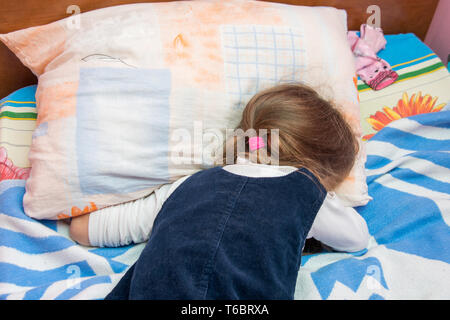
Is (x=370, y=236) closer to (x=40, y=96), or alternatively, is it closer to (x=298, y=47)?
(x=298, y=47)

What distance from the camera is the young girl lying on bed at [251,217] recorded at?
589 millimetres

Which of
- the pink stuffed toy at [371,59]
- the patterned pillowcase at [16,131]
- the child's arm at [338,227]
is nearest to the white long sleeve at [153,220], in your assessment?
the child's arm at [338,227]

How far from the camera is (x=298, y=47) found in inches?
33.4

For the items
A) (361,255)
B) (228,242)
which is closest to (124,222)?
(228,242)

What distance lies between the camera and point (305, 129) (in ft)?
2.45

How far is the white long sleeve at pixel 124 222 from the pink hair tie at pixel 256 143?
0.16 meters

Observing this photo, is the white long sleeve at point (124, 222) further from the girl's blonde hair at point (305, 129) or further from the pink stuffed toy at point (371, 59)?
the pink stuffed toy at point (371, 59)

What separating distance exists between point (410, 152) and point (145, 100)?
67cm

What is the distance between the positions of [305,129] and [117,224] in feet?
1.44

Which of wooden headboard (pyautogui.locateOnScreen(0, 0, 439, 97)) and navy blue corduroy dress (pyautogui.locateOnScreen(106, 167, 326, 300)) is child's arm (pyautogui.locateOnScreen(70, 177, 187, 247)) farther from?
wooden headboard (pyautogui.locateOnScreen(0, 0, 439, 97))

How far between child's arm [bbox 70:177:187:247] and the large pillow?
0.08 feet

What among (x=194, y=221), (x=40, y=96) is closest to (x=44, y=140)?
(x=40, y=96)

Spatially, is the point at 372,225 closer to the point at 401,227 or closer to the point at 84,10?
the point at 401,227
